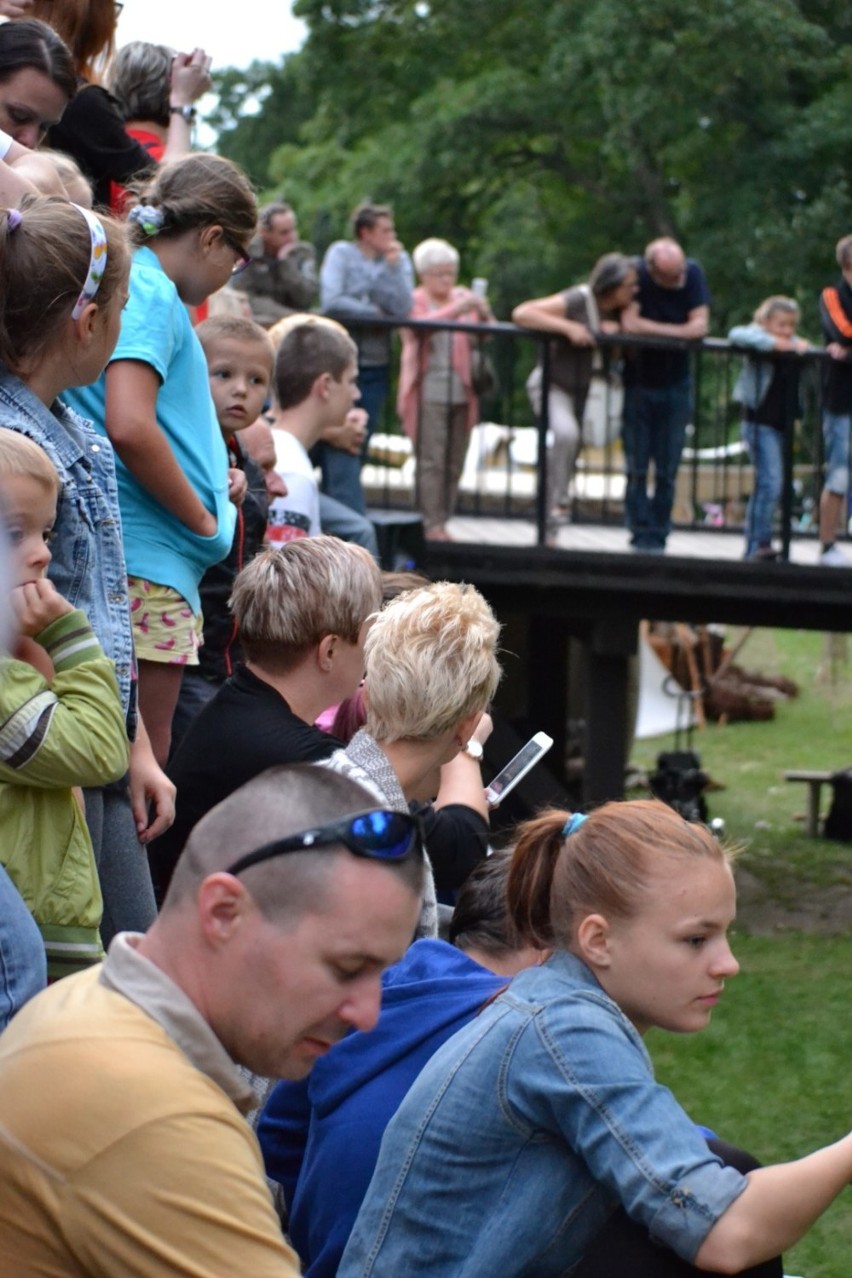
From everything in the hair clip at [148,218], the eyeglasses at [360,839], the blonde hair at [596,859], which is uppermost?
the hair clip at [148,218]

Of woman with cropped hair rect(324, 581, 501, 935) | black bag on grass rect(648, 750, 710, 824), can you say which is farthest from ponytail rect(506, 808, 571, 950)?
black bag on grass rect(648, 750, 710, 824)

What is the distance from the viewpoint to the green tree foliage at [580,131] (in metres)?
24.8

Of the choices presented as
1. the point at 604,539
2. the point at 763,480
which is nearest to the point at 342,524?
the point at 763,480

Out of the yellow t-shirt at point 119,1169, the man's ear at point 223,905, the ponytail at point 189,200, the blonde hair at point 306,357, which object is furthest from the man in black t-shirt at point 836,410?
the yellow t-shirt at point 119,1169

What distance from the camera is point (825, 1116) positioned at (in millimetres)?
6555

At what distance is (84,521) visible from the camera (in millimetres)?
3150

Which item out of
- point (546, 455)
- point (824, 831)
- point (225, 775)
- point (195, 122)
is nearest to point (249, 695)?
point (225, 775)

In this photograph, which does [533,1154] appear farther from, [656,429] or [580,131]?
[580,131]

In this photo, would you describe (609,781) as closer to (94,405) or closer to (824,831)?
(824,831)

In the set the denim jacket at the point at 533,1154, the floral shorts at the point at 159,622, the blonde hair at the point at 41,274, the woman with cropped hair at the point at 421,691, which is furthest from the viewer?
the floral shorts at the point at 159,622

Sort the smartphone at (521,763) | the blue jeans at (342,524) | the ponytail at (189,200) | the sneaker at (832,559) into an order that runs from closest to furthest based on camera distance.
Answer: the smartphone at (521,763) < the ponytail at (189,200) < the blue jeans at (342,524) < the sneaker at (832,559)

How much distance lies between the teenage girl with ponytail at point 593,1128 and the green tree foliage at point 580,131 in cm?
2044

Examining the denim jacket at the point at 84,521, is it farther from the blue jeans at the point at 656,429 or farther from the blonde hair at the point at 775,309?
the blonde hair at the point at 775,309

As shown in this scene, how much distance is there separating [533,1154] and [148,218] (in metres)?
2.44
